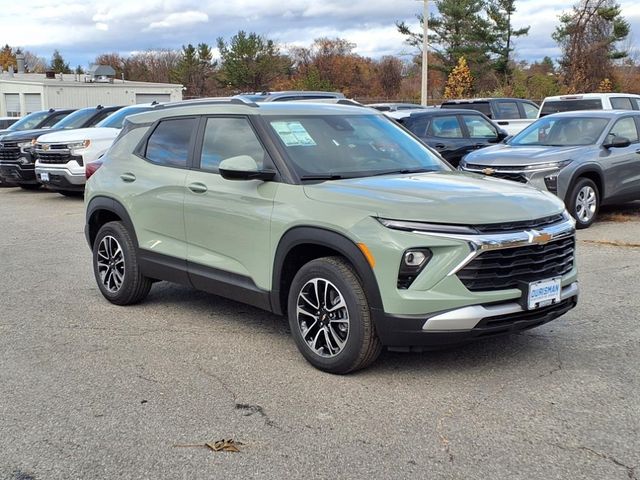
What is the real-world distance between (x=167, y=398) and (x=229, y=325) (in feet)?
5.27

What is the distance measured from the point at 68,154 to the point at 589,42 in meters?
37.8

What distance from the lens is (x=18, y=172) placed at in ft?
53.6

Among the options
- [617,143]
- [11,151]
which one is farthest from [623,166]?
[11,151]

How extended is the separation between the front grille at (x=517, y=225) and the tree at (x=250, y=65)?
189 feet

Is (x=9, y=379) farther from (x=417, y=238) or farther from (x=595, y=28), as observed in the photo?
(x=595, y=28)

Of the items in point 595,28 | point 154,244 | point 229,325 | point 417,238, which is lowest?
point 229,325

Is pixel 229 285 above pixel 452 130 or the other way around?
the other way around

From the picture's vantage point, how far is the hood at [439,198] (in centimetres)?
442

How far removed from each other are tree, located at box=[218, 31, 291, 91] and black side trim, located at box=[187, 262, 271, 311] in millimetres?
56432

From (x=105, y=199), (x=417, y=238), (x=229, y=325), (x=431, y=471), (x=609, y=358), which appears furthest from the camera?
(x=105, y=199)

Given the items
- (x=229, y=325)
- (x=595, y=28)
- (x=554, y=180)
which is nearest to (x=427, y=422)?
(x=229, y=325)

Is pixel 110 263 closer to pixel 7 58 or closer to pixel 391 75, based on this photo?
pixel 391 75

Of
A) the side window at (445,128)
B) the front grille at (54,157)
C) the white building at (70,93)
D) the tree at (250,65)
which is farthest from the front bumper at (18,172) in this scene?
the tree at (250,65)

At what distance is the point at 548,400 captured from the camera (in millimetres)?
4348
